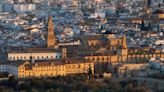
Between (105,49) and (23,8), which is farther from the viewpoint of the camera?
(23,8)

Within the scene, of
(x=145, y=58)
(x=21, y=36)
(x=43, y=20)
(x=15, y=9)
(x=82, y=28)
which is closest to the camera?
(x=145, y=58)

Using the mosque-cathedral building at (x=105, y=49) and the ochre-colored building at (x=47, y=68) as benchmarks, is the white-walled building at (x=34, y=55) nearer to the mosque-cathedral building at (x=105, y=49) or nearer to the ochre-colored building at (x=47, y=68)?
the mosque-cathedral building at (x=105, y=49)

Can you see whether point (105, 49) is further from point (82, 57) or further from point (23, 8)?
point (23, 8)

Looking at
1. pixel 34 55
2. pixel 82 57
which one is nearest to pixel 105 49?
pixel 82 57

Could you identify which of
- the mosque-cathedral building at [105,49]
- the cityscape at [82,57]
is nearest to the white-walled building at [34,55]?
the cityscape at [82,57]

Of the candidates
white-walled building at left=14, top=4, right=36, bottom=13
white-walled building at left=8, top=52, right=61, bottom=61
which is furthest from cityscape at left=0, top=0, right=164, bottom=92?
white-walled building at left=14, top=4, right=36, bottom=13

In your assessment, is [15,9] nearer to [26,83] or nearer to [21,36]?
[21,36]

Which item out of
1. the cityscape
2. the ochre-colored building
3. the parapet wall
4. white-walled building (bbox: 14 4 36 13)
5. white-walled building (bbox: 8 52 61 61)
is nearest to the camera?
the cityscape

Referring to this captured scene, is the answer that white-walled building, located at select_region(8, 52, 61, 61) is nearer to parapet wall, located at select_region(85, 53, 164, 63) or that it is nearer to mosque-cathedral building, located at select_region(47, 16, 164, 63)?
mosque-cathedral building, located at select_region(47, 16, 164, 63)

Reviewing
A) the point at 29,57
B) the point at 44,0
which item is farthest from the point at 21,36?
the point at 44,0
